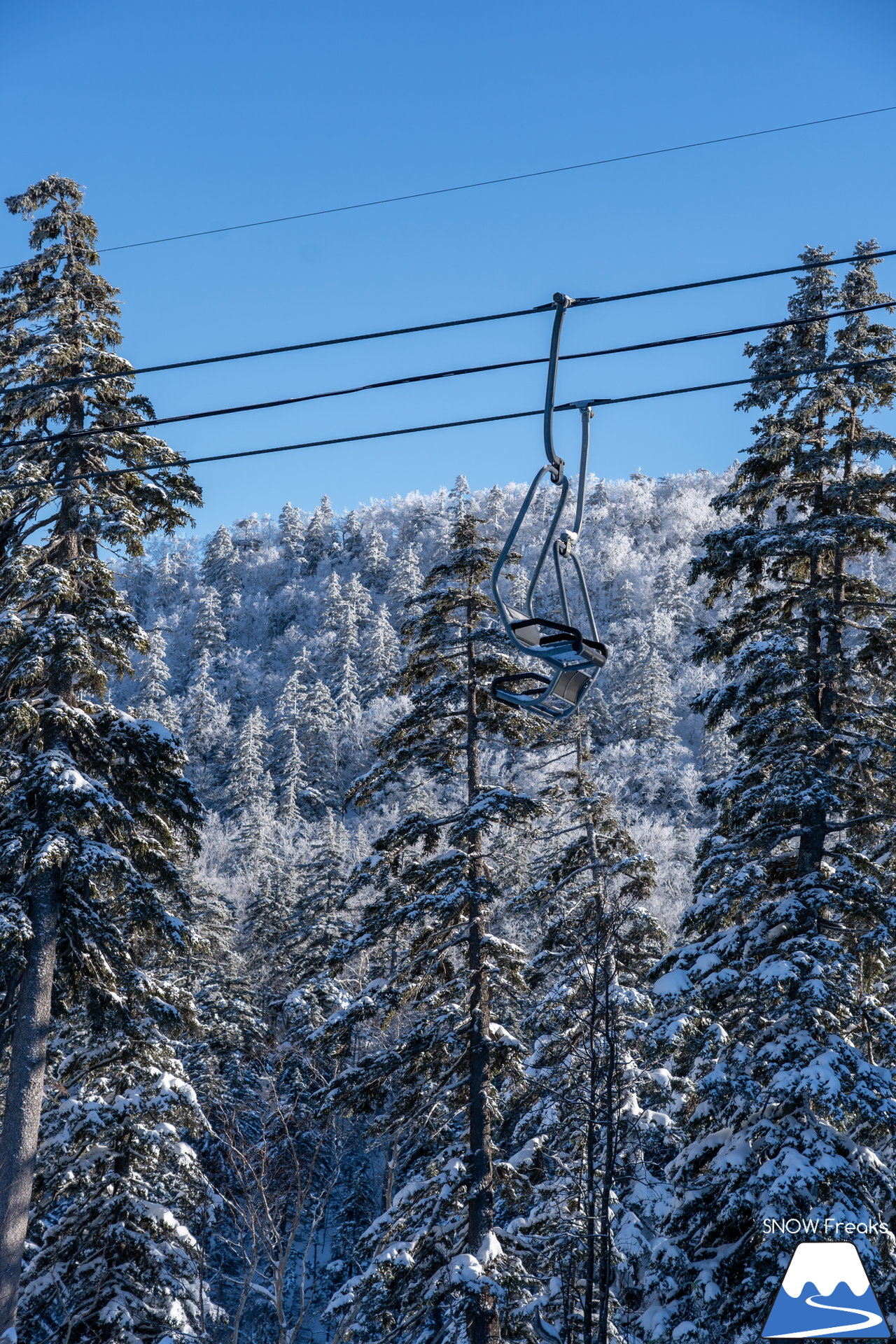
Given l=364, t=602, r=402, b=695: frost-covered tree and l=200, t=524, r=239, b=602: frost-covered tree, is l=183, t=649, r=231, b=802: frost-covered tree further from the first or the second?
l=200, t=524, r=239, b=602: frost-covered tree

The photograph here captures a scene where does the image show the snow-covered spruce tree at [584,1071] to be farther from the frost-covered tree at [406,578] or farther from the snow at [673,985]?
the frost-covered tree at [406,578]

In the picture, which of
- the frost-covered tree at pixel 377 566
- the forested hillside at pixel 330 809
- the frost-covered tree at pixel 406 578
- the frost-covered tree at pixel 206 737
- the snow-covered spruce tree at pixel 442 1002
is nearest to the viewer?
the snow-covered spruce tree at pixel 442 1002

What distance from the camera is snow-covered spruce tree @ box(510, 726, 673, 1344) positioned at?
12547 millimetres

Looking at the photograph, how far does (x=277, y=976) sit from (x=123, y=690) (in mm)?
83321

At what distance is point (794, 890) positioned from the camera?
11.2m

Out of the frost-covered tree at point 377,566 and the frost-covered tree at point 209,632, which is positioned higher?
the frost-covered tree at point 377,566

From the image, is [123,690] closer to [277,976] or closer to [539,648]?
[277,976]

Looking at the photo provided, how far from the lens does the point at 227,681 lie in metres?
106

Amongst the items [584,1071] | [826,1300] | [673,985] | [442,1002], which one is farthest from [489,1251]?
[673,985]

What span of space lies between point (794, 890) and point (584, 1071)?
13.7 ft

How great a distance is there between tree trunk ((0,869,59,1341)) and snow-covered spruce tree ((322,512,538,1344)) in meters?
3.92

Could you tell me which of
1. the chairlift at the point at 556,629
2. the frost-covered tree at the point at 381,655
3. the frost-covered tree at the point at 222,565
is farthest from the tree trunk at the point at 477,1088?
the frost-covered tree at the point at 222,565

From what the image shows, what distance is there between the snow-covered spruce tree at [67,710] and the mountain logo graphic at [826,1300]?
25.1 feet

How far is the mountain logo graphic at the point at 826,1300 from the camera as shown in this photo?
30.1 ft
